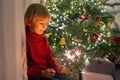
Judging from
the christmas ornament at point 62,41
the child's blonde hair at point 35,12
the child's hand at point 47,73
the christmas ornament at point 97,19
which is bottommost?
the child's hand at point 47,73

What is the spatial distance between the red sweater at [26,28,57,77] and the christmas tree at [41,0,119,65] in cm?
42

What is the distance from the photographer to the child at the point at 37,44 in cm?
124

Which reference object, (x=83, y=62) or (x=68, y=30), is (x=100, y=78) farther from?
(x=68, y=30)

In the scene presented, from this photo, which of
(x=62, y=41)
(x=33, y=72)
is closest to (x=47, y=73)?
(x=33, y=72)

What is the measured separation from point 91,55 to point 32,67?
2.26 feet

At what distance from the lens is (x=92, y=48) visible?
6.00ft

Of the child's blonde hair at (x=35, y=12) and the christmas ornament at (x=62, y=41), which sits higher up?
the child's blonde hair at (x=35, y=12)

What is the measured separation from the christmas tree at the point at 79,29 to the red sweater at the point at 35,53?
1.39 feet

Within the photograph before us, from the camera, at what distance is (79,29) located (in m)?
1.76

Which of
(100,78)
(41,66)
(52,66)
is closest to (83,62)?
(100,78)

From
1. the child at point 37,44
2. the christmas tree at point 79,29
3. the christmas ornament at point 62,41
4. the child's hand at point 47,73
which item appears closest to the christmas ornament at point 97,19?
the christmas tree at point 79,29

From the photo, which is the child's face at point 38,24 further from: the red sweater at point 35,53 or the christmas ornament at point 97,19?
the christmas ornament at point 97,19

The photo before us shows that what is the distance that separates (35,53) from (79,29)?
0.58m

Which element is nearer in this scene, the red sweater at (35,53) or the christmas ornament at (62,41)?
the red sweater at (35,53)
